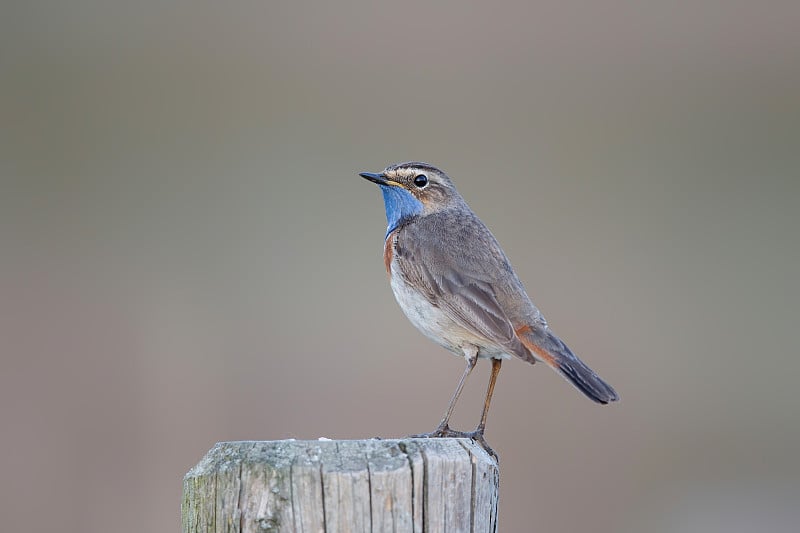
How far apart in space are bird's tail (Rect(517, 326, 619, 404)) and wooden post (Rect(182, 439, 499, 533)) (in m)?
1.99

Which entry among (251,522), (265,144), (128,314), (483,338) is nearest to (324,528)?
(251,522)

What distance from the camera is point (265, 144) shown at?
47.8 ft

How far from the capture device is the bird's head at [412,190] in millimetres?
6762

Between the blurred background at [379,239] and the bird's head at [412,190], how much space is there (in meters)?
3.99

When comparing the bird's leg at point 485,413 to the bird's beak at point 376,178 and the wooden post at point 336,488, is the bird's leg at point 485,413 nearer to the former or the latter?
the bird's beak at point 376,178

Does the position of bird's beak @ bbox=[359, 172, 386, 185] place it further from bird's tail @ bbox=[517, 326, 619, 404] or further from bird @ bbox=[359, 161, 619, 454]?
bird's tail @ bbox=[517, 326, 619, 404]

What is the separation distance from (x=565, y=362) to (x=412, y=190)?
1.57 m

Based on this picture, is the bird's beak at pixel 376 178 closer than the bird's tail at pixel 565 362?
No

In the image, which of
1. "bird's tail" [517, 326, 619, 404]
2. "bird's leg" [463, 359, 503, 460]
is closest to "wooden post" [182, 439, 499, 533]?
"bird's leg" [463, 359, 503, 460]

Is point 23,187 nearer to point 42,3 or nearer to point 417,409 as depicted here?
point 42,3

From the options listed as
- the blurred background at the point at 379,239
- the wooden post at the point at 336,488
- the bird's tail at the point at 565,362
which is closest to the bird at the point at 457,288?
the bird's tail at the point at 565,362

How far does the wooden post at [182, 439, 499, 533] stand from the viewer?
336 cm

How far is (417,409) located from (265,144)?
487 centimetres

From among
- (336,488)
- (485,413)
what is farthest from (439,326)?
(336,488)
